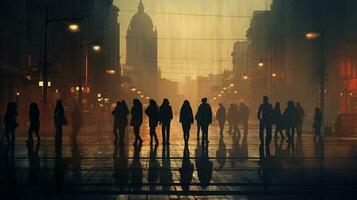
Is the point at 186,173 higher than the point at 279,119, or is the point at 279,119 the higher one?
the point at 279,119

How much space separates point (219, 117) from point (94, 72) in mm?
93345

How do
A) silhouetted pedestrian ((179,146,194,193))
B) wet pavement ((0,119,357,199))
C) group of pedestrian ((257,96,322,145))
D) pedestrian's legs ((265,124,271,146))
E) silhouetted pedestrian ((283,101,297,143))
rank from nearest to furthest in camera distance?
wet pavement ((0,119,357,199)), silhouetted pedestrian ((179,146,194,193)), pedestrian's legs ((265,124,271,146)), group of pedestrian ((257,96,322,145)), silhouetted pedestrian ((283,101,297,143))

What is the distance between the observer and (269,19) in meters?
140

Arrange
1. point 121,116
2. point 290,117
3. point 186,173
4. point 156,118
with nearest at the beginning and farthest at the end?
1. point 186,173
2. point 156,118
3. point 121,116
4. point 290,117

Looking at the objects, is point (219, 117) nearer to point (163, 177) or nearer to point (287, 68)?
point (163, 177)

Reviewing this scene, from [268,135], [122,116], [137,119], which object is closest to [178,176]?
[137,119]

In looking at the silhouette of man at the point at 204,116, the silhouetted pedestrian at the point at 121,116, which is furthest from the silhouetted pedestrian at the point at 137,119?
the silhouette of man at the point at 204,116

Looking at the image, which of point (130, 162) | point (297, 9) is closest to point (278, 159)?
point (130, 162)

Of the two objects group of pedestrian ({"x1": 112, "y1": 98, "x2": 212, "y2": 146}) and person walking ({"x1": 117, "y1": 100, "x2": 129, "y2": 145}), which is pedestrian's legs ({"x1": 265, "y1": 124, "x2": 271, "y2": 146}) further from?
person walking ({"x1": 117, "y1": 100, "x2": 129, "y2": 145})

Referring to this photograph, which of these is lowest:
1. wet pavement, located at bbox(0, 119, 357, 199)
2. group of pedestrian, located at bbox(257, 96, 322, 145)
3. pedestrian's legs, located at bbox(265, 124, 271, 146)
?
wet pavement, located at bbox(0, 119, 357, 199)

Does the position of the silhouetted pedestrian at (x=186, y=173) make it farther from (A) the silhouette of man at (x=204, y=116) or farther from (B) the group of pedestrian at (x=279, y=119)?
(A) the silhouette of man at (x=204, y=116)

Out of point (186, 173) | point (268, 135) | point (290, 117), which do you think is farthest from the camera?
point (290, 117)

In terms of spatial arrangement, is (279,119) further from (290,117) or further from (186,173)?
(186,173)

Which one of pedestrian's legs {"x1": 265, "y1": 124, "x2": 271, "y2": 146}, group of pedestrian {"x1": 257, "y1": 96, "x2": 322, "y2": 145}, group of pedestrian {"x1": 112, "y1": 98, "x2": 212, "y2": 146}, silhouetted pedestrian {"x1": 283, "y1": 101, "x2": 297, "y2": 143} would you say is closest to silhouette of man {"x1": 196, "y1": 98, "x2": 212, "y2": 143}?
group of pedestrian {"x1": 112, "y1": 98, "x2": 212, "y2": 146}
